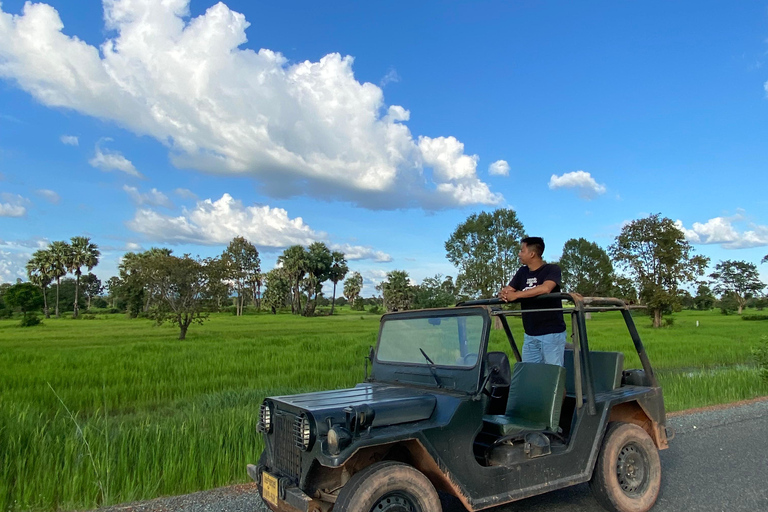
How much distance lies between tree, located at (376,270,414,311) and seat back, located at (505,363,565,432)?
6586 centimetres

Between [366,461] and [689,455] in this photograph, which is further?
[689,455]

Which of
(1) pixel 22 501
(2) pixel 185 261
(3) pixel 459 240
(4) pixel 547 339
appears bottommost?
(1) pixel 22 501

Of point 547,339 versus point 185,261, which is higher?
point 185,261

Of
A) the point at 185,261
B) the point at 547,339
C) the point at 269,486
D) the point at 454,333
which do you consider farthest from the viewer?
the point at 185,261

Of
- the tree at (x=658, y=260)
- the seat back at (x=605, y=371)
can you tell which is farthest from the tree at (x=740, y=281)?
the seat back at (x=605, y=371)

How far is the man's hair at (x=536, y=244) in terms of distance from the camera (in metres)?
5.44

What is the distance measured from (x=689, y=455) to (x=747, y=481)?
3.59 ft

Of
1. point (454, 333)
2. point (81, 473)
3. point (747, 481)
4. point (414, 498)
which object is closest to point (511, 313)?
point (454, 333)

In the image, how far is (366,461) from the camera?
3.46m

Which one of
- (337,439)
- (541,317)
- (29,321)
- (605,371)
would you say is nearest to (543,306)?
(541,317)

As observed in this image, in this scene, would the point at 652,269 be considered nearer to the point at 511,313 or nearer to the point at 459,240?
the point at 459,240

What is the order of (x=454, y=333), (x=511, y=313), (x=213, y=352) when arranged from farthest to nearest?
(x=213, y=352)
(x=511, y=313)
(x=454, y=333)

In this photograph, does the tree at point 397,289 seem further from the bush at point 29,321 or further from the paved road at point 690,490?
the paved road at point 690,490

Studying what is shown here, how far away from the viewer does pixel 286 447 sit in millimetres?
3623
